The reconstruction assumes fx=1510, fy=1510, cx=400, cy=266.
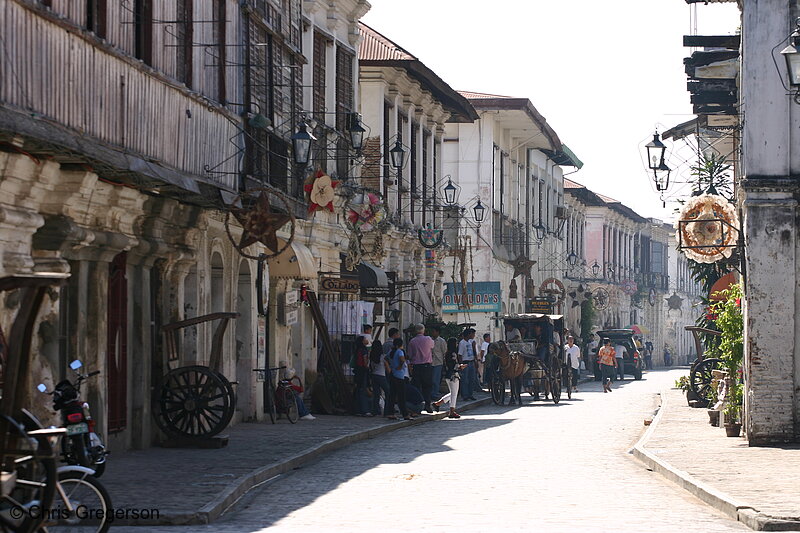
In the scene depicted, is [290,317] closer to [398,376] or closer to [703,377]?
[398,376]

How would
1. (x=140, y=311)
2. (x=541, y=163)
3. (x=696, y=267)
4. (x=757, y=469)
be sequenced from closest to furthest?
(x=757, y=469) → (x=140, y=311) → (x=696, y=267) → (x=541, y=163)

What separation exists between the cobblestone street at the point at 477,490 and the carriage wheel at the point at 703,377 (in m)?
4.66

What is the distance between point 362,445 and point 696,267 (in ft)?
31.2

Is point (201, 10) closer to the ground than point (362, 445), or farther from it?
farther from it

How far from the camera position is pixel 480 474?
1631 cm

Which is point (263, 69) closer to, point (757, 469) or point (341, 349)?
point (341, 349)

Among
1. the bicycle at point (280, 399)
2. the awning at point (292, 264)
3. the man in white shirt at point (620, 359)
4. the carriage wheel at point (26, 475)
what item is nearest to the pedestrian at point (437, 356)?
the awning at point (292, 264)

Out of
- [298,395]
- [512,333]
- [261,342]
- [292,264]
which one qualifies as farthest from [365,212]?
[512,333]

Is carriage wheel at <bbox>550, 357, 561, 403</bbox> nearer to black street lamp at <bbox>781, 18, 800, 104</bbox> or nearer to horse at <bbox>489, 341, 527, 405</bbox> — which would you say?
horse at <bbox>489, 341, 527, 405</bbox>

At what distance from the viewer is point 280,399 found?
24719mm

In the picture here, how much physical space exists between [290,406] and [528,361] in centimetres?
1083

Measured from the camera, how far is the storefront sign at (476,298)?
42.9 meters

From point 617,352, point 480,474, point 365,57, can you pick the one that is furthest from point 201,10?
point 617,352

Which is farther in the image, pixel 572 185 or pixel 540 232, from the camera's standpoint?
pixel 572 185
